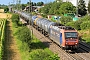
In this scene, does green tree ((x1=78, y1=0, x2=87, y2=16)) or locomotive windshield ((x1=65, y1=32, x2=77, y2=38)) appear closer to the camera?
locomotive windshield ((x1=65, y1=32, x2=77, y2=38))

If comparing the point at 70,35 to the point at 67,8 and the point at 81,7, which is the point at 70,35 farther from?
the point at 67,8

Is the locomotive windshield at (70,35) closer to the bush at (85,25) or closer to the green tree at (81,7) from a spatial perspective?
the bush at (85,25)

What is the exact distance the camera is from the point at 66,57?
25.9 meters

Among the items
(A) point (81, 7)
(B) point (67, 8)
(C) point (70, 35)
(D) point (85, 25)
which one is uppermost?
(C) point (70, 35)

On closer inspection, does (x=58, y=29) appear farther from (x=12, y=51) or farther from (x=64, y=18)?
(x=64, y=18)

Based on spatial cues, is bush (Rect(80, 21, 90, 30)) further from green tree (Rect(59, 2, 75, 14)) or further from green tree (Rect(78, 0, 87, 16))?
green tree (Rect(59, 2, 75, 14))

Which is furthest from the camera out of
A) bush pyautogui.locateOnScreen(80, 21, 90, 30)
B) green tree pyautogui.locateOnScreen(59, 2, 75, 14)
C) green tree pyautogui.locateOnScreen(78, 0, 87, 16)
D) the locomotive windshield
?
green tree pyautogui.locateOnScreen(59, 2, 75, 14)

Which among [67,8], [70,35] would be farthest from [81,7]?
[70,35]

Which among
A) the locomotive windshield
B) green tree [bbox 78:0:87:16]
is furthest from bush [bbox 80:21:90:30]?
green tree [bbox 78:0:87:16]

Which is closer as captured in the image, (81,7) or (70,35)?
(70,35)

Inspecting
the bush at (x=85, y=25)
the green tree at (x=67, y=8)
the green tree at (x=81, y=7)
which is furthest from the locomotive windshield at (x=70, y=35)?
the green tree at (x=67, y=8)

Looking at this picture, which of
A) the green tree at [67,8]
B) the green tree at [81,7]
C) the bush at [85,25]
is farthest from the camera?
the green tree at [67,8]

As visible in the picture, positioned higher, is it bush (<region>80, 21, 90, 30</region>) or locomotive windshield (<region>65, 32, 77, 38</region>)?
locomotive windshield (<region>65, 32, 77, 38</region>)

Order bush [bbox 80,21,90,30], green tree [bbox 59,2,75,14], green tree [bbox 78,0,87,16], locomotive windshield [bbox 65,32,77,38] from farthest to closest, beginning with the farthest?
green tree [bbox 59,2,75,14], green tree [bbox 78,0,87,16], bush [bbox 80,21,90,30], locomotive windshield [bbox 65,32,77,38]
